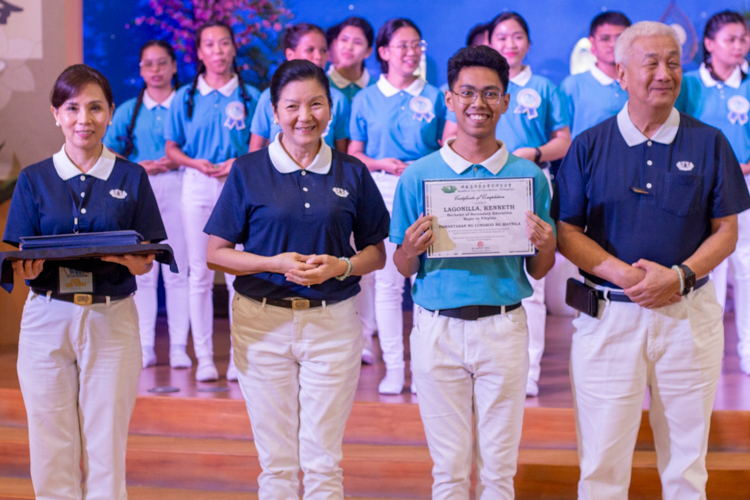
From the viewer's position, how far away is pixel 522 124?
12.3 ft

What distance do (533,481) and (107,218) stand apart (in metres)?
1.98

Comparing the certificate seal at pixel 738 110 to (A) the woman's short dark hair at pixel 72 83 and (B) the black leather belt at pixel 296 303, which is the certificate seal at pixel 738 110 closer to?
(B) the black leather belt at pixel 296 303

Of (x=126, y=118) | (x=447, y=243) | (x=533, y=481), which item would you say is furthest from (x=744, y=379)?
(x=126, y=118)

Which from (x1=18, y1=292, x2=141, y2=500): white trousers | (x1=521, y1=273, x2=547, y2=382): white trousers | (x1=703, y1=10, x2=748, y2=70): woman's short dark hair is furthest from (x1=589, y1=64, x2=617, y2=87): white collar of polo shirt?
(x1=18, y1=292, x2=141, y2=500): white trousers

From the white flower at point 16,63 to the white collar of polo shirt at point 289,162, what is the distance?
3203 mm

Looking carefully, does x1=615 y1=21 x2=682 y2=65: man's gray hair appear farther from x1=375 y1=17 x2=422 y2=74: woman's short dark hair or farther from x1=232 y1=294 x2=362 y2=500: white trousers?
x1=375 y1=17 x2=422 y2=74: woman's short dark hair

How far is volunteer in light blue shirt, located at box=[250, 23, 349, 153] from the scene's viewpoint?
155 inches

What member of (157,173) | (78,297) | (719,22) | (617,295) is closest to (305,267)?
(78,297)

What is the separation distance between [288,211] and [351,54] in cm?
212

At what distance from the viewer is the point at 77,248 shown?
7.32 ft

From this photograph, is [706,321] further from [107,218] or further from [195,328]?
[195,328]

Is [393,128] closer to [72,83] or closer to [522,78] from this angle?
[522,78]

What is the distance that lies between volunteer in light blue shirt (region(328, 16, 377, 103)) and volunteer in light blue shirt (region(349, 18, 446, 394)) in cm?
27

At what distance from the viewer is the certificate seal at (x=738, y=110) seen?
395 centimetres
